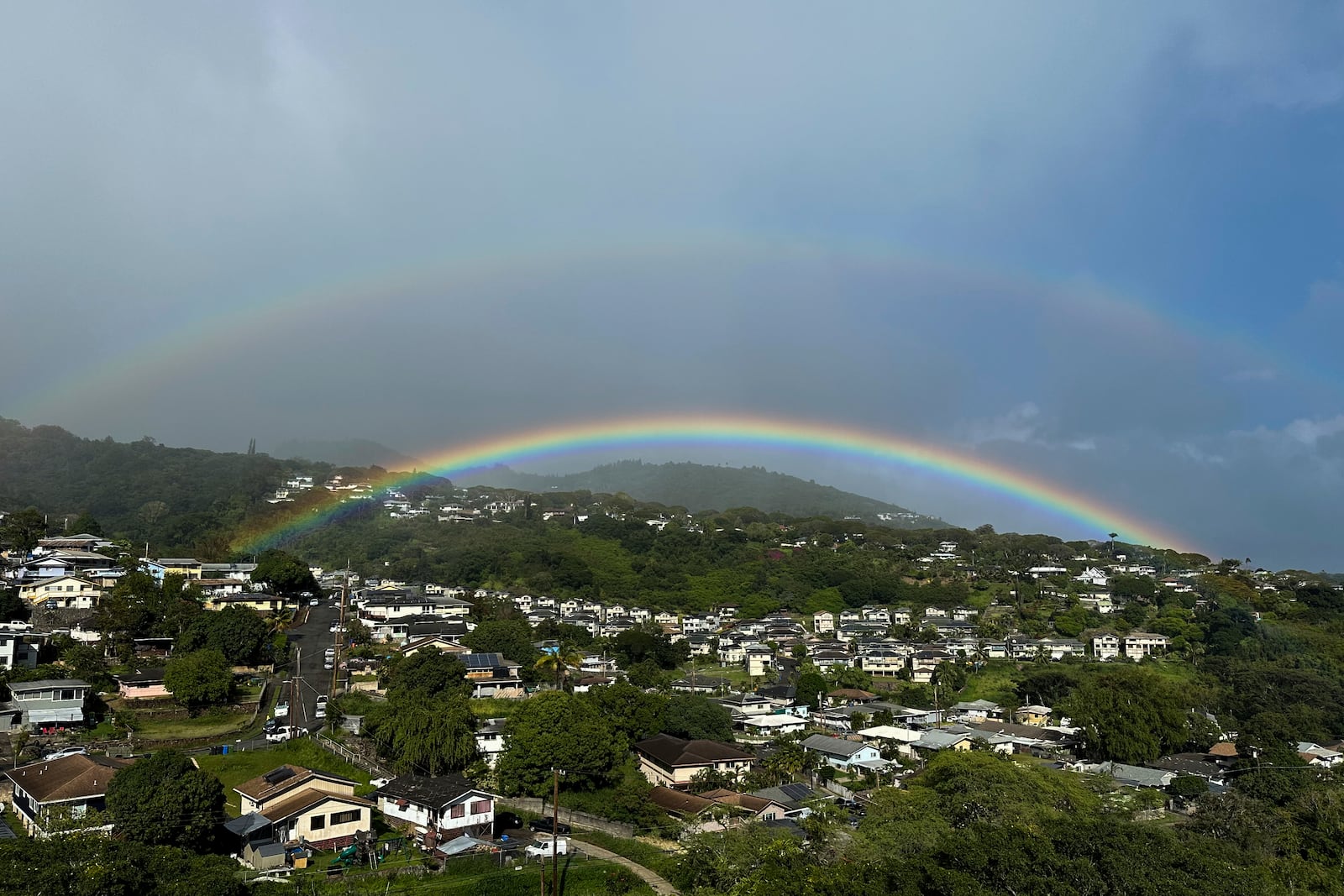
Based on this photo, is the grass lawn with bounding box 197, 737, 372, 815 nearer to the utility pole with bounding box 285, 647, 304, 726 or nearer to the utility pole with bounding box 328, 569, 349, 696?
the utility pole with bounding box 285, 647, 304, 726

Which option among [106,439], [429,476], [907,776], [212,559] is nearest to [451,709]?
[907,776]

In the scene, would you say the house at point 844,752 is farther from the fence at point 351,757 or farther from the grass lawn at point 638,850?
the fence at point 351,757

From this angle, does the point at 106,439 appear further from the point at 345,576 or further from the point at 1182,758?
the point at 1182,758

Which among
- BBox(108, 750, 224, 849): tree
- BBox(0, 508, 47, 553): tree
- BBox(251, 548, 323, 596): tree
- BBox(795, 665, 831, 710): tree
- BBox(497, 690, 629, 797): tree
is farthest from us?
BBox(251, 548, 323, 596): tree

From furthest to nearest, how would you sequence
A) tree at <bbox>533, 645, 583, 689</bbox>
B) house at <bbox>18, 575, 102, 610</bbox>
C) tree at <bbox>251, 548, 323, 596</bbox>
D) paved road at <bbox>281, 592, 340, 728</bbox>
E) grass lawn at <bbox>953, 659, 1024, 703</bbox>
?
tree at <bbox>251, 548, 323, 596</bbox> → grass lawn at <bbox>953, 659, 1024, 703</bbox> → tree at <bbox>533, 645, 583, 689</bbox> → house at <bbox>18, 575, 102, 610</bbox> → paved road at <bbox>281, 592, 340, 728</bbox>

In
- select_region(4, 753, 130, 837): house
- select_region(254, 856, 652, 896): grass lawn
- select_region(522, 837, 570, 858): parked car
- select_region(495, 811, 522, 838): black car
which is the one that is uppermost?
select_region(4, 753, 130, 837): house

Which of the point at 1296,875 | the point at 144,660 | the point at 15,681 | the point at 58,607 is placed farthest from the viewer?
the point at 58,607

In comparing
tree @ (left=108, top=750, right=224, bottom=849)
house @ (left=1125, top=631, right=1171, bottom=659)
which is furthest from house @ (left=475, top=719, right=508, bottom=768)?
house @ (left=1125, top=631, right=1171, bottom=659)
